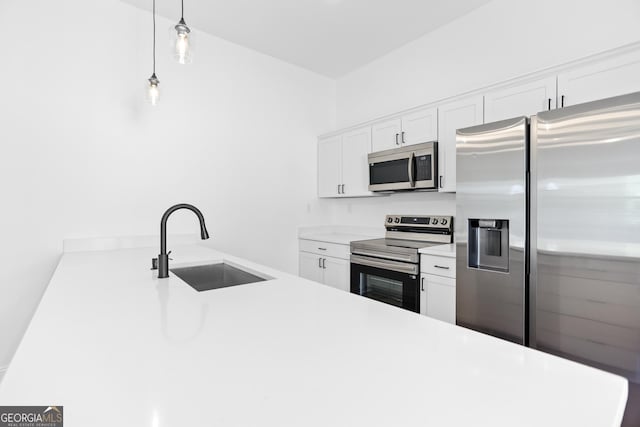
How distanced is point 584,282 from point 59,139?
3499 millimetres

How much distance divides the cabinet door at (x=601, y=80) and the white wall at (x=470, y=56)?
1.42 ft

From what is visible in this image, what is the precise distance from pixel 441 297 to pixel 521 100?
1.47 meters

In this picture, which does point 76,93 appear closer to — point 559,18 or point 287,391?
point 287,391

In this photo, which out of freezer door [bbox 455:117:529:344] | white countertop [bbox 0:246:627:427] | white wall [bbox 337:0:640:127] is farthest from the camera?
white wall [bbox 337:0:640:127]

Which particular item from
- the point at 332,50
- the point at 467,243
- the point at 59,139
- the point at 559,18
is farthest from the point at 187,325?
the point at 332,50

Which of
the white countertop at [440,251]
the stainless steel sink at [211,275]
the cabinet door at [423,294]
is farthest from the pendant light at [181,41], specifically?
the cabinet door at [423,294]

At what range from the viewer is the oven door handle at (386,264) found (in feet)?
7.82

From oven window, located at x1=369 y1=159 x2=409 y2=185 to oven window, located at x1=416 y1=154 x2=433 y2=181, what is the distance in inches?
4.1

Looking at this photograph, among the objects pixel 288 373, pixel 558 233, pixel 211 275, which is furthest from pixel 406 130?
pixel 288 373

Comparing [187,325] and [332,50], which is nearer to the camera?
[187,325]

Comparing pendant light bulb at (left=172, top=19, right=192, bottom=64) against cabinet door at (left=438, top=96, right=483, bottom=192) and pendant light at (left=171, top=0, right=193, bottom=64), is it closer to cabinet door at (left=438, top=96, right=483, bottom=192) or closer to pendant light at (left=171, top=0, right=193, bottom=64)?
pendant light at (left=171, top=0, right=193, bottom=64)

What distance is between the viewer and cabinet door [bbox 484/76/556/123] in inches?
78.6

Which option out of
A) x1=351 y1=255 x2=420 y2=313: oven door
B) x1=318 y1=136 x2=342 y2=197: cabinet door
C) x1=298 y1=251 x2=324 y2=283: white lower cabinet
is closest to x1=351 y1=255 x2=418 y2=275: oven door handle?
x1=351 y1=255 x2=420 y2=313: oven door

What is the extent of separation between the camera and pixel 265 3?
103 inches
